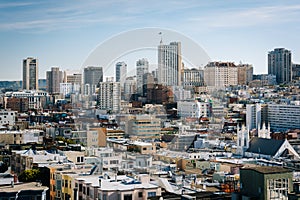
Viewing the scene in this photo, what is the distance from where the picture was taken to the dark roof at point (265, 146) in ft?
33.4

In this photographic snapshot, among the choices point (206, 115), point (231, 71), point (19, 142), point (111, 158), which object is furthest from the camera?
point (231, 71)

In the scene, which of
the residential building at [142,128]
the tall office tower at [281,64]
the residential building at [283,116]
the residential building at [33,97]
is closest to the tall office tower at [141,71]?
the residential building at [142,128]

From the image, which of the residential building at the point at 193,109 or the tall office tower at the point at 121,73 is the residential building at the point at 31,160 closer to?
the tall office tower at the point at 121,73

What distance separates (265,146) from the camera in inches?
414

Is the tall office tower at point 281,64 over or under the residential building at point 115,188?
over


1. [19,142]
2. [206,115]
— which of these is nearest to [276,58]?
[206,115]

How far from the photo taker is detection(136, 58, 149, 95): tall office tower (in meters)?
18.8

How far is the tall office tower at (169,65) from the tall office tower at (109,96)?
1678mm

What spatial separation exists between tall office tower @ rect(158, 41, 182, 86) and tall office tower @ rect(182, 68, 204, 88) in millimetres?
426

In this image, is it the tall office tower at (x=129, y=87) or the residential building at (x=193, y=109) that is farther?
the tall office tower at (x=129, y=87)

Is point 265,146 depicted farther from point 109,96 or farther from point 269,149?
point 109,96

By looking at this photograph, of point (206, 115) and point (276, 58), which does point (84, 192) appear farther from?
point (276, 58)

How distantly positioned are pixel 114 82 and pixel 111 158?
567 inches

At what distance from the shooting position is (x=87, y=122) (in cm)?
1627
